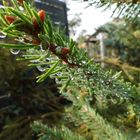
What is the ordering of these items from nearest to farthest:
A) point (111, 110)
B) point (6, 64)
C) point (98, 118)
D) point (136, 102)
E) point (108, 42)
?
point (136, 102), point (98, 118), point (111, 110), point (6, 64), point (108, 42)

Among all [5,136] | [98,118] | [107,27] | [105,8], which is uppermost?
[105,8]

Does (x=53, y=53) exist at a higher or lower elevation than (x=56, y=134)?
higher

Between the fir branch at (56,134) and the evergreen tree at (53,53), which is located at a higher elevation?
the evergreen tree at (53,53)

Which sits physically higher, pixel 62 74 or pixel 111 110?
pixel 62 74

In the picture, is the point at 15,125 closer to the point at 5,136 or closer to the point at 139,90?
the point at 5,136

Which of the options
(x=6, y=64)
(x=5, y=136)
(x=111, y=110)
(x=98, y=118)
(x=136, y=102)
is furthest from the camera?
(x=6, y=64)

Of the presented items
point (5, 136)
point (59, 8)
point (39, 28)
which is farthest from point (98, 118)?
point (59, 8)

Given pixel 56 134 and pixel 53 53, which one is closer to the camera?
pixel 53 53

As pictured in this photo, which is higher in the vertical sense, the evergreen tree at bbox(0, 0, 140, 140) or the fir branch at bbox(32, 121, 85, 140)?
the evergreen tree at bbox(0, 0, 140, 140)

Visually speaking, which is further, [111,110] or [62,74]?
[111,110]

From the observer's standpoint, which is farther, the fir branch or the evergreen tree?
the fir branch

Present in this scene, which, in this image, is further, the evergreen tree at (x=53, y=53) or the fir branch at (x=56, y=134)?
the fir branch at (x=56, y=134)
